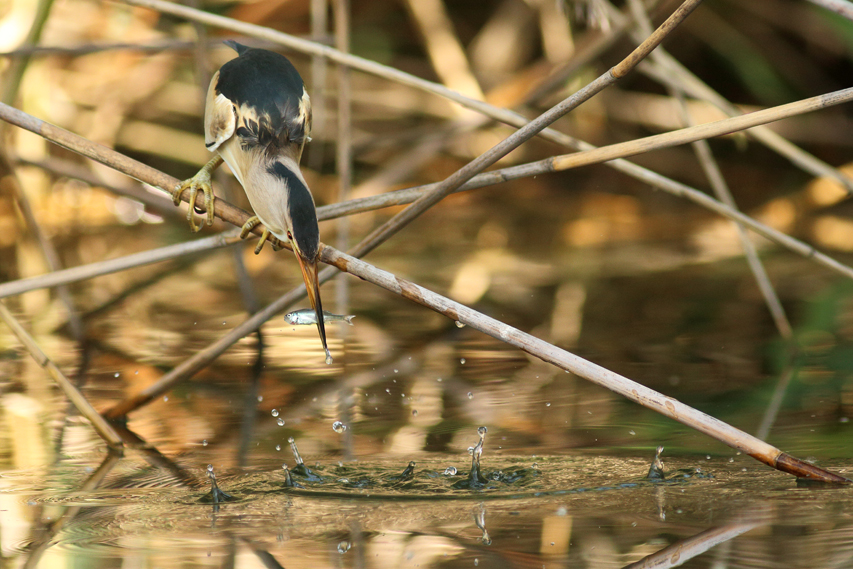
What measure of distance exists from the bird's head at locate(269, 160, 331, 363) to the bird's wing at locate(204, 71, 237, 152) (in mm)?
347

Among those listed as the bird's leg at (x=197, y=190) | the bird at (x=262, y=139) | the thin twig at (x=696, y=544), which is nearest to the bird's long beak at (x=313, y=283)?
the bird at (x=262, y=139)

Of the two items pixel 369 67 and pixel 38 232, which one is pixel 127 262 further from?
pixel 38 232

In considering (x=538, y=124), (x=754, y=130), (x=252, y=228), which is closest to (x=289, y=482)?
(x=252, y=228)

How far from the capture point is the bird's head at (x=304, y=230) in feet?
6.98

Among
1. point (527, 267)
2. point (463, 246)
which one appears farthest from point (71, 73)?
point (527, 267)

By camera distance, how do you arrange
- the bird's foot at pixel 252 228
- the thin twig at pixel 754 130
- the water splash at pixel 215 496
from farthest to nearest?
the thin twig at pixel 754 130, the bird's foot at pixel 252 228, the water splash at pixel 215 496

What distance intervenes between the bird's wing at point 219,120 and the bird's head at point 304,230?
0.35m

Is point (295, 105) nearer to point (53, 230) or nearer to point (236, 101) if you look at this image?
point (236, 101)

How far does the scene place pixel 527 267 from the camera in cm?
459

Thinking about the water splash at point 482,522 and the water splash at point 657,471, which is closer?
the water splash at point 482,522

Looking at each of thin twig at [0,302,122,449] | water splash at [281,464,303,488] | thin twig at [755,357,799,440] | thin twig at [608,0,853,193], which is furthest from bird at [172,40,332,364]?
thin twig at [608,0,853,193]

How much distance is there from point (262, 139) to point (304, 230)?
1.63 feet

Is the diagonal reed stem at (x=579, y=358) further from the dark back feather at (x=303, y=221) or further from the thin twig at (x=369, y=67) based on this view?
the thin twig at (x=369, y=67)

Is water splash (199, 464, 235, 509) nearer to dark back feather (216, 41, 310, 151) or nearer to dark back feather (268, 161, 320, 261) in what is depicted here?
dark back feather (268, 161, 320, 261)
